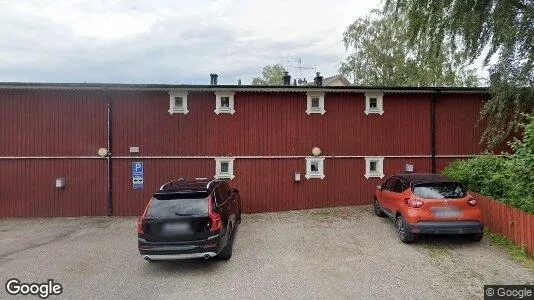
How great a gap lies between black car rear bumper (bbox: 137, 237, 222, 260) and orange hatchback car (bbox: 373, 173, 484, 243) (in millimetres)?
4830

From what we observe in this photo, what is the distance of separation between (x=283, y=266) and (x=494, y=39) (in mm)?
10929

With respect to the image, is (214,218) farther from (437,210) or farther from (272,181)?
(272,181)

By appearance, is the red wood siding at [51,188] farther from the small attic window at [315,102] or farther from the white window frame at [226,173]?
the small attic window at [315,102]

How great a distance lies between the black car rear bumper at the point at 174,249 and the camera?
22.8 ft

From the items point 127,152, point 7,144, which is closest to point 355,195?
point 127,152

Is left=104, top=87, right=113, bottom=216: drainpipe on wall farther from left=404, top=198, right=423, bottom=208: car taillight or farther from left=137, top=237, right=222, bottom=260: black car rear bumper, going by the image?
left=404, top=198, right=423, bottom=208: car taillight

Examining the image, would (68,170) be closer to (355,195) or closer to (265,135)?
(265,135)

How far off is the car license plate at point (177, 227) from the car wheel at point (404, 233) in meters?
5.21

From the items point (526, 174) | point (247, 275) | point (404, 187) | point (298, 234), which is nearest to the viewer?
point (247, 275)

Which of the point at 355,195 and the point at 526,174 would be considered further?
the point at 355,195

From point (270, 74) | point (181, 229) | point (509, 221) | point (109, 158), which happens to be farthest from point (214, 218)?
point (270, 74)

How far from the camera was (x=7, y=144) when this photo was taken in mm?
12680

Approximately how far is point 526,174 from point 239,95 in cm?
924

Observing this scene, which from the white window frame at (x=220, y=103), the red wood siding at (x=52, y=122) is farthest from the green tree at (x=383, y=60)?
the red wood siding at (x=52, y=122)
